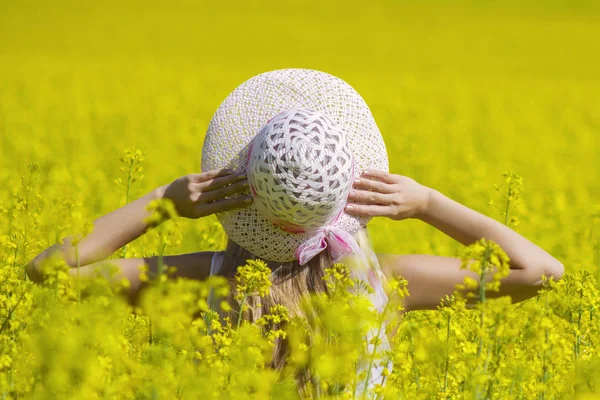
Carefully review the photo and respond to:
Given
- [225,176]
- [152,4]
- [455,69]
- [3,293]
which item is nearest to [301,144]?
[225,176]

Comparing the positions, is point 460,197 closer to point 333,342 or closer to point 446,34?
point 333,342

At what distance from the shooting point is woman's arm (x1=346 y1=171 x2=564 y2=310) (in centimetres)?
261

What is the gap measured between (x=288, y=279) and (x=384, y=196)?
1.04ft

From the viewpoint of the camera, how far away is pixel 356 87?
17.9 metres

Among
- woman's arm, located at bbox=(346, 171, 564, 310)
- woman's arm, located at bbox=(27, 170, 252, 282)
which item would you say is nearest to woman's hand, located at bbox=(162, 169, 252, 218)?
woman's arm, located at bbox=(27, 170, 252, 282)

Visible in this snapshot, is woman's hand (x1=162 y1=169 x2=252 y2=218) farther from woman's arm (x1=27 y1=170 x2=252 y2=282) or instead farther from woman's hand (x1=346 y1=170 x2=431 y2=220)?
woman's hand (x1=346 y1=170 x2=431 y2=220)

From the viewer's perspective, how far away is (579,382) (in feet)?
6.59

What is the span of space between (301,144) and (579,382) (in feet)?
2.51

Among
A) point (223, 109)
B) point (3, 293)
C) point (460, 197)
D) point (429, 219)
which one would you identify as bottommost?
point (460, 197)

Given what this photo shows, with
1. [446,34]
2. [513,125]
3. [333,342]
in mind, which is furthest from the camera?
[446,34]

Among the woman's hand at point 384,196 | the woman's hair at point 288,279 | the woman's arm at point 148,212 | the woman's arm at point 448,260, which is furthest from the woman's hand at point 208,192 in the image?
the woman's arm at point 448,260

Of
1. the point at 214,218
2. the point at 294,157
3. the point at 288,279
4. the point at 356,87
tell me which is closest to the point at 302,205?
the point at 294,157

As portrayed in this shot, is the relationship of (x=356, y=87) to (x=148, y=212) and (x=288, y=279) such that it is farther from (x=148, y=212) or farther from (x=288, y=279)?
(x=288, y=279)

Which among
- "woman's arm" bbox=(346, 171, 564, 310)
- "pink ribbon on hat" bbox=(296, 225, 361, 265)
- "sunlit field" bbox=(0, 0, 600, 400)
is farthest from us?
"woman's arm" bbox=(346, 171, 564, 310)
